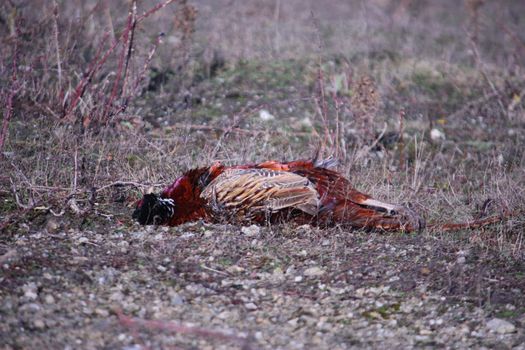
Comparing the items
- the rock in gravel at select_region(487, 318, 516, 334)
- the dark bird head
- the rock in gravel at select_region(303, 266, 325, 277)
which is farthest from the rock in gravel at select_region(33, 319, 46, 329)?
the rock in gravel at select_region(487, 318, 516, 334)

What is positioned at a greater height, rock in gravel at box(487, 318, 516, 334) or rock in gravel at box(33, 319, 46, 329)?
rock in gravel at box(33, 319, 46, 329)

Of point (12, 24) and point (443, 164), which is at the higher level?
point (12, 24)

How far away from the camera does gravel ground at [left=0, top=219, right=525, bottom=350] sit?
11.2 ft

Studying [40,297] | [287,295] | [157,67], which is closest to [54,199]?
[40,297]

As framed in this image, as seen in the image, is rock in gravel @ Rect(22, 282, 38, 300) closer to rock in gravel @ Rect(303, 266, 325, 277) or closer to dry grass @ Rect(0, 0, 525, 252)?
dry grass @ Rect(0, 0, 525, 252)

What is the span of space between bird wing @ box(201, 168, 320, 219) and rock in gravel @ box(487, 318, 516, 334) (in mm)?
1327

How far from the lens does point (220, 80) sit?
8.06m

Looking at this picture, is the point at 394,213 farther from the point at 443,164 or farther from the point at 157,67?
the point at 157,67

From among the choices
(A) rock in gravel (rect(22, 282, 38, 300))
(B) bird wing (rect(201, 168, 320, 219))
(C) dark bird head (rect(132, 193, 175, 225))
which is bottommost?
(A) rock in gravel (rect(22, 282, 38, 300))

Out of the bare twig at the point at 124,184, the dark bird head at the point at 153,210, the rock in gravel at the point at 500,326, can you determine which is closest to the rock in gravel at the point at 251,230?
the dark bird head at the point at 153,210

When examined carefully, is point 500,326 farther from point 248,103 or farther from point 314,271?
point 248,103

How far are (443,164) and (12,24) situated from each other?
4.08 m

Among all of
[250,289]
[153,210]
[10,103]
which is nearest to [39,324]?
[250,289]

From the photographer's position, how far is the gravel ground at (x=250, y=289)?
3428 mm
